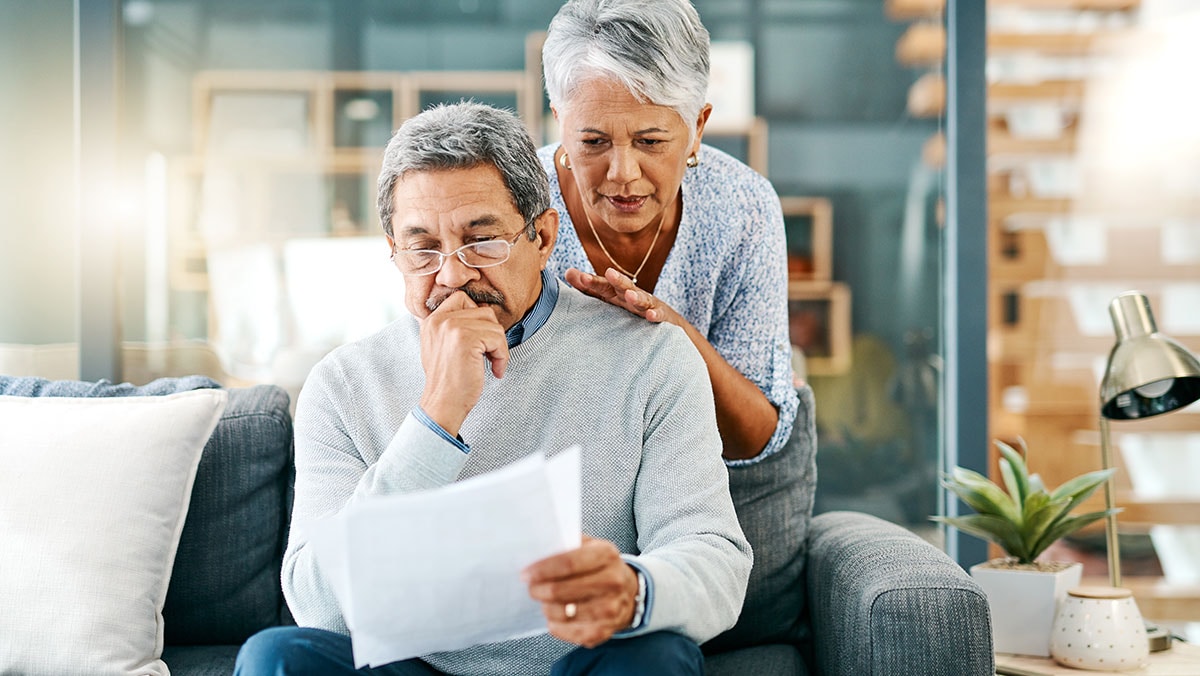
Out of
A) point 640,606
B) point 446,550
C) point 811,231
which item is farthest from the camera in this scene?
point 811,231

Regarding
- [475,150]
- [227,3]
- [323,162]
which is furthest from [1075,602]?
[227,3]

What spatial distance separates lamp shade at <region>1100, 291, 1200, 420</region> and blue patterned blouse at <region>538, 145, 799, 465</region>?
649mm

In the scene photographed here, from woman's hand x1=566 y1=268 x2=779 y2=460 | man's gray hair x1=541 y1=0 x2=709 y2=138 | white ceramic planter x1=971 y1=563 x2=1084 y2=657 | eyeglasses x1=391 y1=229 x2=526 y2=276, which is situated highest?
man's gray hair x1=541 y1=0 x2=709 y2=138

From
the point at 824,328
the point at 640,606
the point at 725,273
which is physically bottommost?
the point at 640,606

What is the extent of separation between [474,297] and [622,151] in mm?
332

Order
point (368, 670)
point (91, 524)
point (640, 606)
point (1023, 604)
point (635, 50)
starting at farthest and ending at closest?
point (1023, 604)
point (91, 524)
point (635, 50)
point (368, 670)
point (640, 606)

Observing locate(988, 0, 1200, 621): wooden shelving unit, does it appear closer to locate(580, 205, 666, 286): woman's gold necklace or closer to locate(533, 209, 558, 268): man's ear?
locate(580, 205, 666, 286): woman's gold necklace

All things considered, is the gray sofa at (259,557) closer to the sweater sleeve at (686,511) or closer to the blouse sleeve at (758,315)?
the blouse sleeve at (758,315)

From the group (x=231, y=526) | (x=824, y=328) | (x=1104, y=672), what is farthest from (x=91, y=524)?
(x=824, y=328)

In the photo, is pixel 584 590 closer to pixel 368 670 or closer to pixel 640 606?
pixel 640 606

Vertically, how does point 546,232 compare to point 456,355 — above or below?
above

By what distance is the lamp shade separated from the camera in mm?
1950

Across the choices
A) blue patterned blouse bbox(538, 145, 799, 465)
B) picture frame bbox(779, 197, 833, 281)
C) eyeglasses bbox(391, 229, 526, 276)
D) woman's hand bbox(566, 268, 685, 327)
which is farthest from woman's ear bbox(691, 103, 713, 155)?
picture frame bbox(779, 197, 833, 281)

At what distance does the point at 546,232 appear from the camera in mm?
1607
